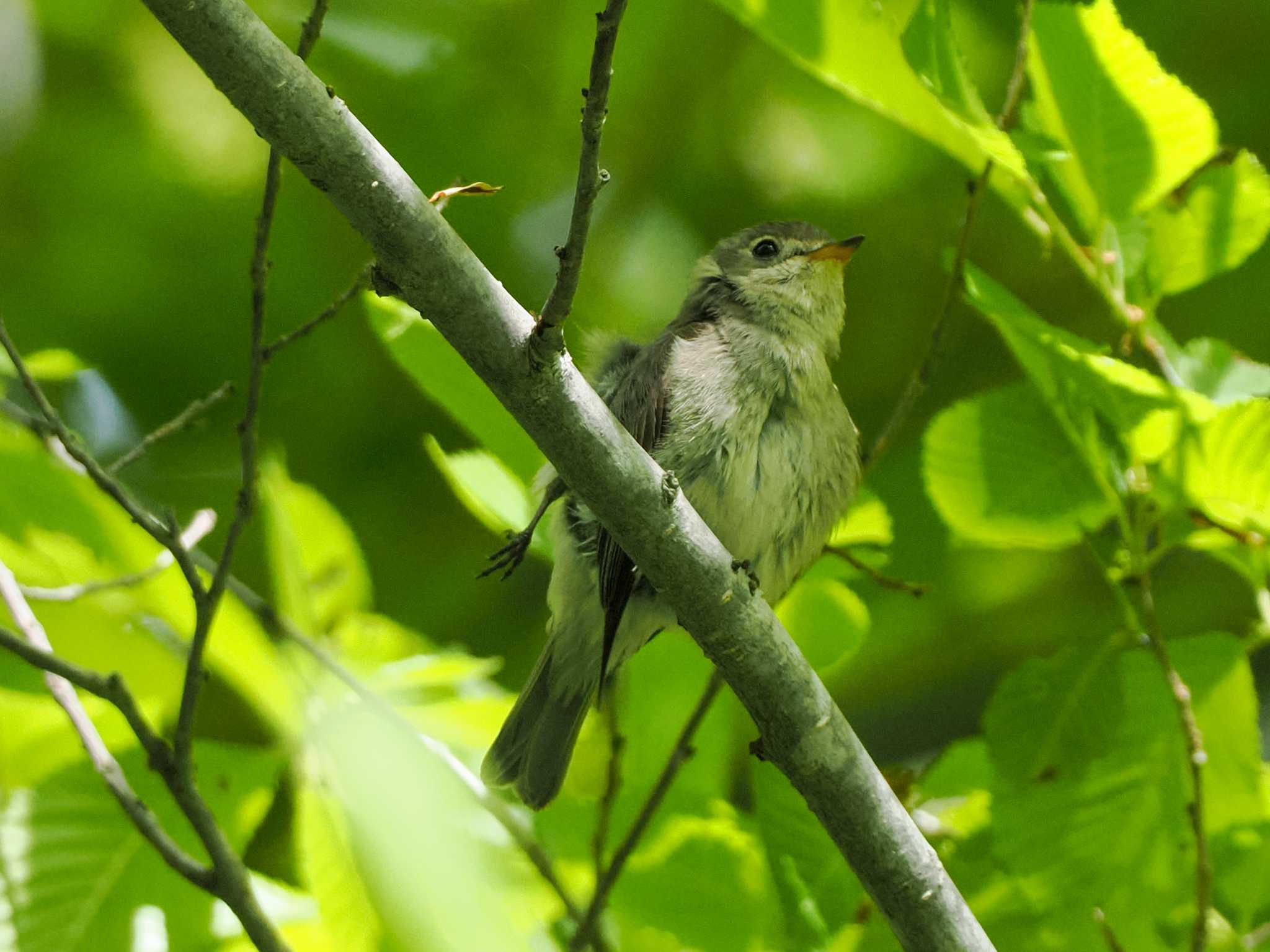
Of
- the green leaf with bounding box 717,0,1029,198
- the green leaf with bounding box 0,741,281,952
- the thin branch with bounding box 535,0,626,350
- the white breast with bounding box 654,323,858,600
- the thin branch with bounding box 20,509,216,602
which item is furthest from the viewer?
the white breast with bounding box 654,323,858,600

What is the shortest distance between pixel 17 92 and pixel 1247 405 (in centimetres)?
342

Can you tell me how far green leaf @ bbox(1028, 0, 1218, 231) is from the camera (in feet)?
7.45

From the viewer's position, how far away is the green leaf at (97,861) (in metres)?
2.39

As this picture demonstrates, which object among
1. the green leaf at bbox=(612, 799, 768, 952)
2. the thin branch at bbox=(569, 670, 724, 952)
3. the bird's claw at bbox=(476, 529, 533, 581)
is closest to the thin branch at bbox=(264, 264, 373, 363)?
the bird's claw at bbox=(476, 529, 533, 581)

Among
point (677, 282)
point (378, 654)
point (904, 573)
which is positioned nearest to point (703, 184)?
point (677, 282)

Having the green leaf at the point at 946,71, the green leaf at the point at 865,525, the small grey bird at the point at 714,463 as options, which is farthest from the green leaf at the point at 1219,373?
the small grey bird at the point at 714,463

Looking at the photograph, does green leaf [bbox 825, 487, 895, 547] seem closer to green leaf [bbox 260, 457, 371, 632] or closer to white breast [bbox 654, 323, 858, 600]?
white breast [bbox 654, 323, 858, 600]

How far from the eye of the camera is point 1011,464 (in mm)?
2592

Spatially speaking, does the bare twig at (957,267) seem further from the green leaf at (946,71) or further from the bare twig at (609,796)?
the bare twig at (609,796)

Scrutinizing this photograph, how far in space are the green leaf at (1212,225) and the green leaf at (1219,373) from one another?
131 millimetres

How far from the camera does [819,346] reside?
3309mm

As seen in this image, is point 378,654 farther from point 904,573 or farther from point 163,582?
point 904,573

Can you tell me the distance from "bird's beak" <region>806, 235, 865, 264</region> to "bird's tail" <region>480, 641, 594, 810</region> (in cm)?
124

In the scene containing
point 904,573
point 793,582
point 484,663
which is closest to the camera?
point 484,663
